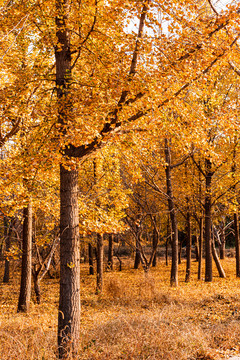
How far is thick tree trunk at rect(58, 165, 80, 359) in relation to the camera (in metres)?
5.32

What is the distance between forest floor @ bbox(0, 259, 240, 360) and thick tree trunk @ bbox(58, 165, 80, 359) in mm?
380

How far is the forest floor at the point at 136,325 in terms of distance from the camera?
4.96 m

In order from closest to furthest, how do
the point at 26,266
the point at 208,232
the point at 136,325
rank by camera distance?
the point at 136,325
the point at 26,266
the point at 208,232

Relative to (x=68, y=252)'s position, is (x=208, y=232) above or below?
below

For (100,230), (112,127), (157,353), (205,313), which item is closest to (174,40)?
(112,127)

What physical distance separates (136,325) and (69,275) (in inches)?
94.5

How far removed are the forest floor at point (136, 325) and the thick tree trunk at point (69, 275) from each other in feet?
1.25

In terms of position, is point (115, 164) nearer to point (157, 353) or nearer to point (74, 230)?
point (74, 230)

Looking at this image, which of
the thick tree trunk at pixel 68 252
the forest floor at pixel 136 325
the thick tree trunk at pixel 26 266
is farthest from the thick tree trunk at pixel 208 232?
the thick tree trunk at pixel 68 252

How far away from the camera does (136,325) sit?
666cm

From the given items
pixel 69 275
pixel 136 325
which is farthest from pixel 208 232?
pixel 69 275

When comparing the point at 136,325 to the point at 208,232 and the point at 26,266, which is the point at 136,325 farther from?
the point at 208,232

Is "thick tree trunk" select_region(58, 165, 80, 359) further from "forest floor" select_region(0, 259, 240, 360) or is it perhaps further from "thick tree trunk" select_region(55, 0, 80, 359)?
"forest floor" select_region(0, 259, 240, 360)

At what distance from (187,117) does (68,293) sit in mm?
4152
